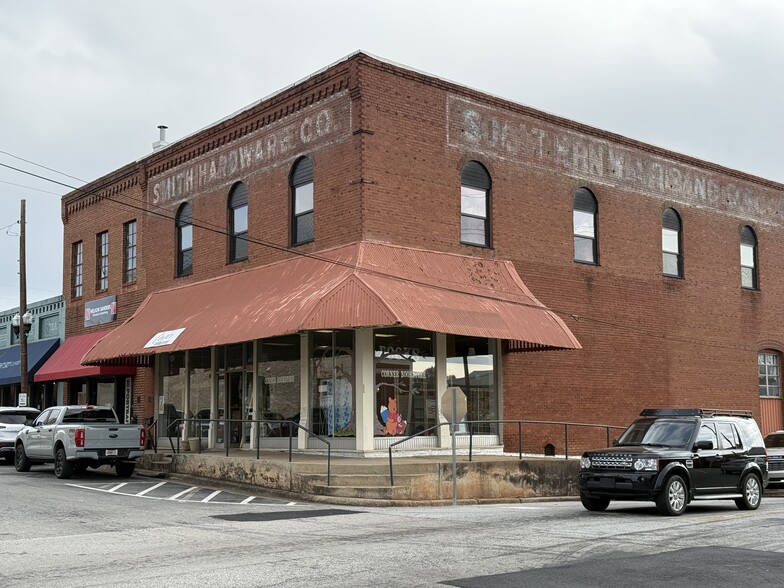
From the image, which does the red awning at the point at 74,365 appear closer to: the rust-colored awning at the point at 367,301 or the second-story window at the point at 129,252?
the second-story window at the point at 129,252

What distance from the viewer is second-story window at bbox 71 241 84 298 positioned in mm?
34000

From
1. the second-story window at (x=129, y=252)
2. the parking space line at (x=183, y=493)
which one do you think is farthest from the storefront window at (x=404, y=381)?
the second-story window at (x=129, y=252)

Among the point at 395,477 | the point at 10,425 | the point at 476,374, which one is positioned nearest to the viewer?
the point at 395,477

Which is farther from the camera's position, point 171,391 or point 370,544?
point 171,391

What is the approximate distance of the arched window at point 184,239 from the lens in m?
27.8

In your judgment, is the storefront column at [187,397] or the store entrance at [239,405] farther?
the storefront column at [187,397]

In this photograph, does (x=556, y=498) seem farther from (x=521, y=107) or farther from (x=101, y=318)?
(x=101, y=318)

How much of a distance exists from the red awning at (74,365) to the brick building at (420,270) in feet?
2.43

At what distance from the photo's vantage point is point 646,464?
15438 millimetres

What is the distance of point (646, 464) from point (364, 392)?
697 cm

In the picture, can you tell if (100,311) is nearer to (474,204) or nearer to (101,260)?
(101,260)

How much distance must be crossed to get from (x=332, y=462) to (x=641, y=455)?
6.79 m

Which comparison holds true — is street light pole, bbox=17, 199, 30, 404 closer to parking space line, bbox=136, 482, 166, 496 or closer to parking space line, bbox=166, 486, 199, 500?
parking space line, bbox=136, 482, 166, 496

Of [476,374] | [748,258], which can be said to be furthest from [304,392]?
[748,258]
